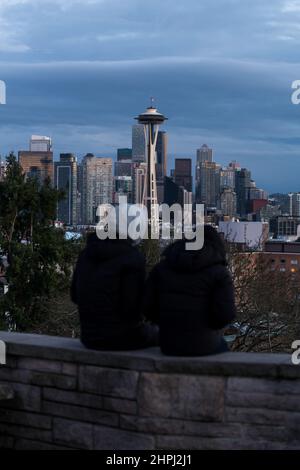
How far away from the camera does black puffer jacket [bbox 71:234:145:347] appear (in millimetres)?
5188

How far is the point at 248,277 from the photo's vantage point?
18609 millimetres

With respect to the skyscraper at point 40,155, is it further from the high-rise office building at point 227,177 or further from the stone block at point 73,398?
the stone block at point 73,398

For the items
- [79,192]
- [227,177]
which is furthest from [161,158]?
[79,192]

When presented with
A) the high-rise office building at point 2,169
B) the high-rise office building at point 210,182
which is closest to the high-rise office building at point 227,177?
the high-rise office building at point 210,182

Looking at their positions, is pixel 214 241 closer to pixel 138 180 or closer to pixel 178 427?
pixel 178 427

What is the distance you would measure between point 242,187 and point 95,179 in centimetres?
5903

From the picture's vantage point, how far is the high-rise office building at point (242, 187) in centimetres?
16162

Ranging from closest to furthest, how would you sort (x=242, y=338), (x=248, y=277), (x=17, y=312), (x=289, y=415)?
(x=289, y=415) < (x=242, y=338) < (x=248, y=277) < (x=17, y=312)

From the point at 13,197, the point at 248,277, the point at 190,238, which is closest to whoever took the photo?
the point at 190,238

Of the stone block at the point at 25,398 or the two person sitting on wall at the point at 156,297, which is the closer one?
the two person sitting on wall at the point at 156,297

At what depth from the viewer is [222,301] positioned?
15.9 ft

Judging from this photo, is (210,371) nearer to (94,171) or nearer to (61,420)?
(61,420)

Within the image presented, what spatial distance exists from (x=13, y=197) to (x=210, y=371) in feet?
95.0
